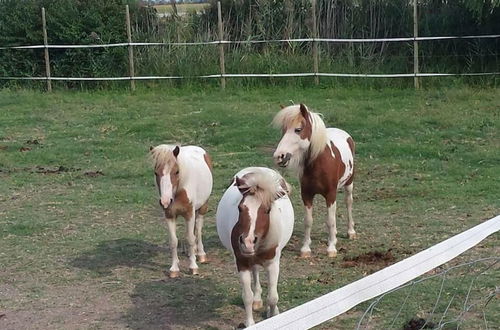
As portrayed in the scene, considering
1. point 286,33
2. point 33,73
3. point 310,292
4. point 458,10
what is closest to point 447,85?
point 458,10

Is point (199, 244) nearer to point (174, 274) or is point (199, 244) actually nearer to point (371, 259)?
point (174, 274)

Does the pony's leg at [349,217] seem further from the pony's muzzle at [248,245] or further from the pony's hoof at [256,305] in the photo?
the pony's muzzle at [248,245]

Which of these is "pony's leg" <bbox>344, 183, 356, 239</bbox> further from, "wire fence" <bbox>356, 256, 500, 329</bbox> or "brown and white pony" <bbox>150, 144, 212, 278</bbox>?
"wire fence" <bbox>356, 256, 500, 329</bbox>

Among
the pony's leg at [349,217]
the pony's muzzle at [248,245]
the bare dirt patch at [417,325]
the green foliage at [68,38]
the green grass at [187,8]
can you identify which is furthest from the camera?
the green grass at [187,8]

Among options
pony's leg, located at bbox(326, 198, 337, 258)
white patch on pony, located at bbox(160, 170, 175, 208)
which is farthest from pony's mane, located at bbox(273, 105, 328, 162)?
white patch on pony, located at bbox(160, 170, 175, 208)

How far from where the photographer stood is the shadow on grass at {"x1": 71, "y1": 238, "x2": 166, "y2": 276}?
7.09 metres

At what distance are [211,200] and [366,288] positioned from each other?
632 centimetres

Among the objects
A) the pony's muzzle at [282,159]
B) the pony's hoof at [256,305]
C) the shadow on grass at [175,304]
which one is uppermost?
the pony's muzzle at [282,159]

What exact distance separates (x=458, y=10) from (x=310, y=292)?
12608mm

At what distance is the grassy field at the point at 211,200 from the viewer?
6070 mm

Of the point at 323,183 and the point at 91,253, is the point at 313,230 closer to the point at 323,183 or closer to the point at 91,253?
the point at 323,183

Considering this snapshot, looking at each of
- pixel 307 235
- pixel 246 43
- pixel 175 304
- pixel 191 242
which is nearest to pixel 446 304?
pixel 307 235

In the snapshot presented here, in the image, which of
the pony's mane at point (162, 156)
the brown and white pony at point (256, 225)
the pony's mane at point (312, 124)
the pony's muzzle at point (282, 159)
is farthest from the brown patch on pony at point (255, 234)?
the pony's mane at point (312, 124)

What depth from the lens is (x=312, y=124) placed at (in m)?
6.92
